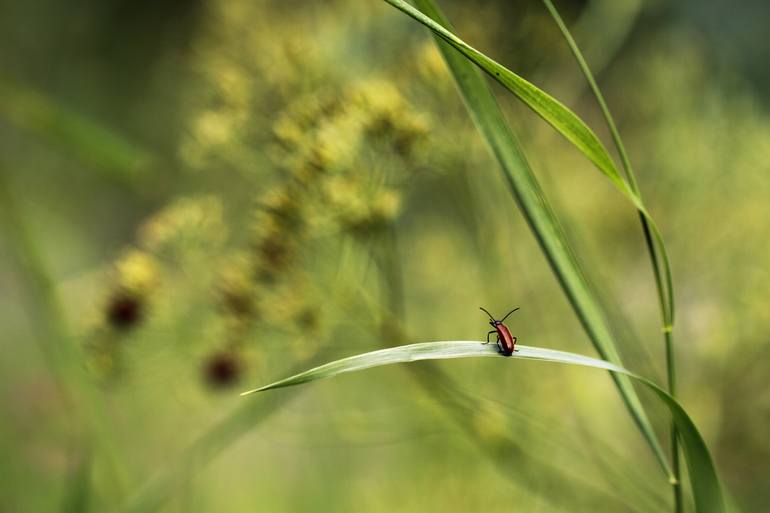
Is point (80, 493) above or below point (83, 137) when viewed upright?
Answer: below

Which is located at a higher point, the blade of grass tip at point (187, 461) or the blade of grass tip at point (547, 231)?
the blade of grass tip at point (547, 231)

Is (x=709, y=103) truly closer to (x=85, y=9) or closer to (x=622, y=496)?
(x=622, y=496)

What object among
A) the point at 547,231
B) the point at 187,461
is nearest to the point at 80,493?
the point at 187,461

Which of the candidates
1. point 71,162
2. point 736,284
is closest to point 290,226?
point 736,284

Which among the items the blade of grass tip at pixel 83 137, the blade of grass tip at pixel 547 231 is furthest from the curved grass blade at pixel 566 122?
the blade of grass tip at pixel 83 137

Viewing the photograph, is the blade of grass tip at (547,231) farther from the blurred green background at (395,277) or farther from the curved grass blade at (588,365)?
the blurred green background at (395,277)

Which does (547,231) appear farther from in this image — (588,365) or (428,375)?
(428,375)

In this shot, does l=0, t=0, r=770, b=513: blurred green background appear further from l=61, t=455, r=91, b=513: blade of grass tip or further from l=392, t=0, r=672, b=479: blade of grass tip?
l=392, t=0, r=672, b=479: blade of grass tip
